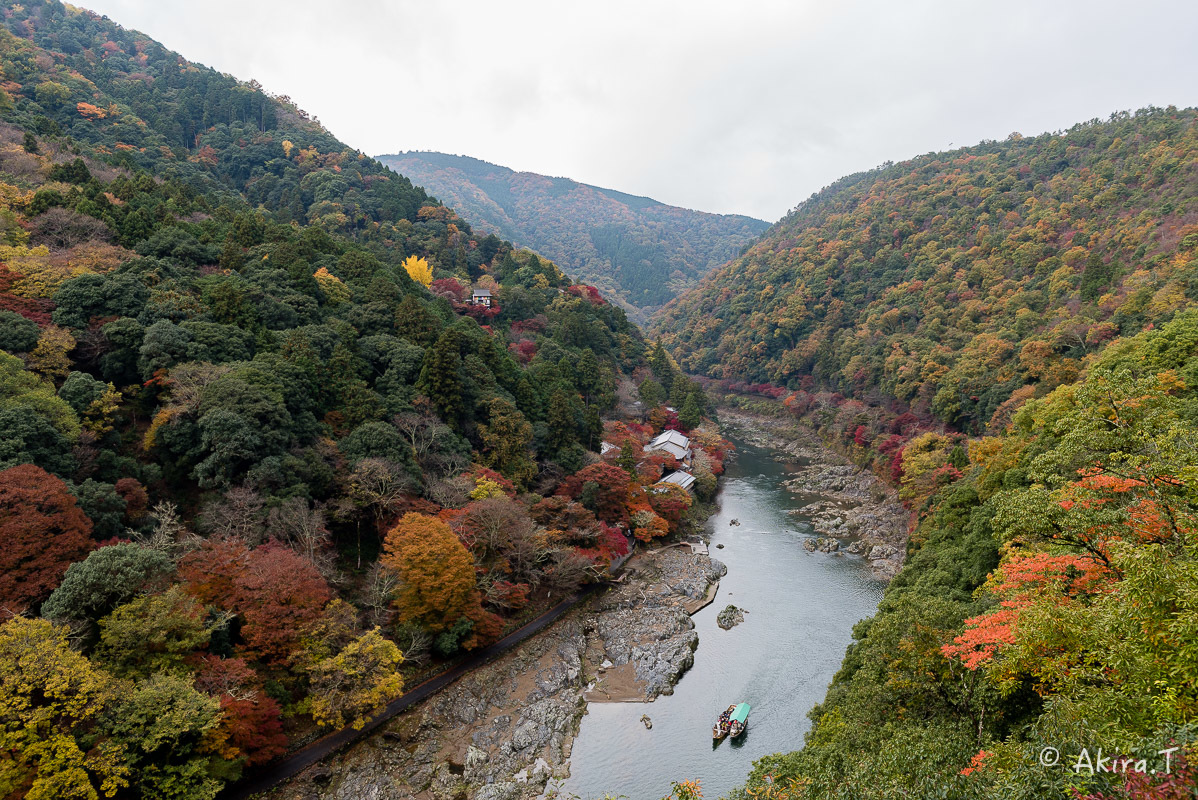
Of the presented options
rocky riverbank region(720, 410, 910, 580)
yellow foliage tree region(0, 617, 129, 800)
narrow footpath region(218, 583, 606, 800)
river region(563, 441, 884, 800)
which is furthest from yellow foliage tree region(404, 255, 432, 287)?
yellow foliage tree region(0, 617, 129, 800)

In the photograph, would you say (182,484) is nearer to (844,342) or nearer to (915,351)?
(915,351)

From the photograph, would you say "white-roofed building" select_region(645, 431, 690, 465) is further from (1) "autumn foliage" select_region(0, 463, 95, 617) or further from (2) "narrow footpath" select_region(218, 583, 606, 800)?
(1) "autumn foliage" select_region(0, 463, 95, 617)

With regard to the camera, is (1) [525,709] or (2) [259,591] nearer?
(2) [259,591]

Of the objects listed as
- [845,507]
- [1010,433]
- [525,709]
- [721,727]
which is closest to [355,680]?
[525,709]

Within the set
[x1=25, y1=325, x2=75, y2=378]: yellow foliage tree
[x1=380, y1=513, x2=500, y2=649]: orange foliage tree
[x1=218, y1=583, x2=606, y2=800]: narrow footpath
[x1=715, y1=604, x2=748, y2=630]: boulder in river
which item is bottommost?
[x1=218, y1=583, x2=606, y2=800]: narrow footpath

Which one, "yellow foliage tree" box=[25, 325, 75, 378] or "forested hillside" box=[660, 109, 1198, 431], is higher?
"forested hillside" box=[660, 109, 1198, 431]

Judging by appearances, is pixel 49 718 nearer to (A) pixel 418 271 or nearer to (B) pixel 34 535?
(B) pixel 34 535

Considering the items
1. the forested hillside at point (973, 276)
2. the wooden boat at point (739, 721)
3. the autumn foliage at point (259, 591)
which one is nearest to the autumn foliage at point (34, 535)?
the autumn foliage at point (259, 591)
